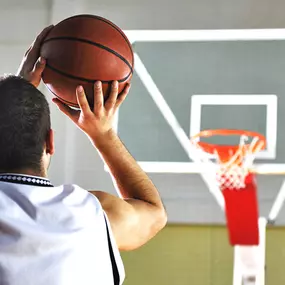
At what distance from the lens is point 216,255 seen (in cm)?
370

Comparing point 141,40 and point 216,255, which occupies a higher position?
point 141,40

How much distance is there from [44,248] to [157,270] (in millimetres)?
2884

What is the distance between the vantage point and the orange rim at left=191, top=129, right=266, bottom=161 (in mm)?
3395

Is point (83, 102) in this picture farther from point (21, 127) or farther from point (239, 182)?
point (239, 182)

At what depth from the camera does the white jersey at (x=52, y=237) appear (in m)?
0.92

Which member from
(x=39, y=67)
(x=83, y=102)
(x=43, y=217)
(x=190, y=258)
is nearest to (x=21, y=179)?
(x=43, y=217)

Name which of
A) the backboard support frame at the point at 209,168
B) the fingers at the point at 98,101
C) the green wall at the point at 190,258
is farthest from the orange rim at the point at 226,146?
the fingers at the point at 98,101

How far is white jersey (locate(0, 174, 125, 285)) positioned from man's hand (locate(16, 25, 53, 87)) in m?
0.42

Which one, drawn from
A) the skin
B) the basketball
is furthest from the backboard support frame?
the skin

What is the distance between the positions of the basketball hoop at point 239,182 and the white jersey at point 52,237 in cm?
242

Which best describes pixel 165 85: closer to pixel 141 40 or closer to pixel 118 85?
pixel 141 40

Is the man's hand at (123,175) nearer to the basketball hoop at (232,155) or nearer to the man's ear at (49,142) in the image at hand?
the man's ear at (49,142)

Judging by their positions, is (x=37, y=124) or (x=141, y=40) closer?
(x=37, y=124)

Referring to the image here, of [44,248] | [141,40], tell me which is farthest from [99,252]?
[141,40]
